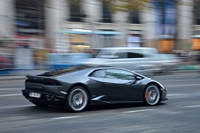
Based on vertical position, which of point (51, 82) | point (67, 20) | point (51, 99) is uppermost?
point (67, 20)

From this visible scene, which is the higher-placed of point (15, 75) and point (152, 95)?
point (15, 75)

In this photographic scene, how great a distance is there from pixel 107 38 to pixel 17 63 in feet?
34.0

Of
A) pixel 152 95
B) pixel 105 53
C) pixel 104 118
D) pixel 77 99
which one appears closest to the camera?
pixel 104 118

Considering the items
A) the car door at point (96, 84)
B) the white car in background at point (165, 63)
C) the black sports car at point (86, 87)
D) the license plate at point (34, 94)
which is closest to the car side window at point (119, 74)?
the black sports car at point (86, 87)

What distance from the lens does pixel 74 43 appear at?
28.5 meters

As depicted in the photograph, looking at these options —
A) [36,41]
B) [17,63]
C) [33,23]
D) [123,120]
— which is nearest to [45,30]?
[33,23]

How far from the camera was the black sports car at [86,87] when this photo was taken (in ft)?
31.1

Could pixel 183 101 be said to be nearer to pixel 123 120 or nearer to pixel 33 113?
pixel 123 120

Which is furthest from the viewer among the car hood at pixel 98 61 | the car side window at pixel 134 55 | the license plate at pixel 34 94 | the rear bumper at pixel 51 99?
the car side window at pixel 134 55

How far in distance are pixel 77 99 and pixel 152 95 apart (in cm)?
257

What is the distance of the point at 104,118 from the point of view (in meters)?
9.08

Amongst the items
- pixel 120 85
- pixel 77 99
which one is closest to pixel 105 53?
pixel 120 85

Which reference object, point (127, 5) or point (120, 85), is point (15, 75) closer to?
point (120, 85)

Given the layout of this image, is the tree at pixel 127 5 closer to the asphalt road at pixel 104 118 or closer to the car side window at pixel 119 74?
the car side window at pixel 119 74
